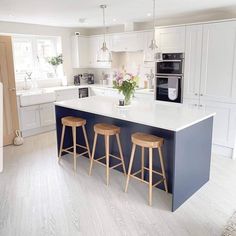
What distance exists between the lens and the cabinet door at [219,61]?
378cm

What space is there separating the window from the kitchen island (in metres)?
2.59

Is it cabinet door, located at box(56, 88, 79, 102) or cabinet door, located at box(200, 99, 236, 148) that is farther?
cabinet door, located at box(56, 88, 79, 102)

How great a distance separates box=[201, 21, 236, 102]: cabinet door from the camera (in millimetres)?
3775

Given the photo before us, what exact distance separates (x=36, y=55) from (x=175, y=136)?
4.60m

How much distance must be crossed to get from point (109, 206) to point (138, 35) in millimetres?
3681

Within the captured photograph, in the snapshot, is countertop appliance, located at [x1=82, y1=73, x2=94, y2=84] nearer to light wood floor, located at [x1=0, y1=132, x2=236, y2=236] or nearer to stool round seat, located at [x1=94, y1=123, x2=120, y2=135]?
light wood floor, located at [x1=0, y1=132, x2=236, y2=236]

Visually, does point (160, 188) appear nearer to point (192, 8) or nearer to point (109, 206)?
point (109, 206)

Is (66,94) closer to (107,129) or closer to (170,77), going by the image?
(170,77)

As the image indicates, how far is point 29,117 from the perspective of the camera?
5.14 meters

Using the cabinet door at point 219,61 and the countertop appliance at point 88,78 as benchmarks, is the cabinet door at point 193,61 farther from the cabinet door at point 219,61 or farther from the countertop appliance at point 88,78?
the countertop appliance at point 88,78

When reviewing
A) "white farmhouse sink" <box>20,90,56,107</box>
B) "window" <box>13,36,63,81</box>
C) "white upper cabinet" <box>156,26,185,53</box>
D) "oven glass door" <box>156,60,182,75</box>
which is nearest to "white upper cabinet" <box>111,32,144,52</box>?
"white upper cabinet" <box>156,26,185,53</box>

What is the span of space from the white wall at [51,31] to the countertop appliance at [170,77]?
2691 millimetres

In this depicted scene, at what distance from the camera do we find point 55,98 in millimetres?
5555

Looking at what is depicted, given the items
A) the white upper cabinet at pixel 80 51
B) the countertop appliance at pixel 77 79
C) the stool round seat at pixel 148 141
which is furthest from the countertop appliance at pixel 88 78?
the stool round seat at pixel 148 141
